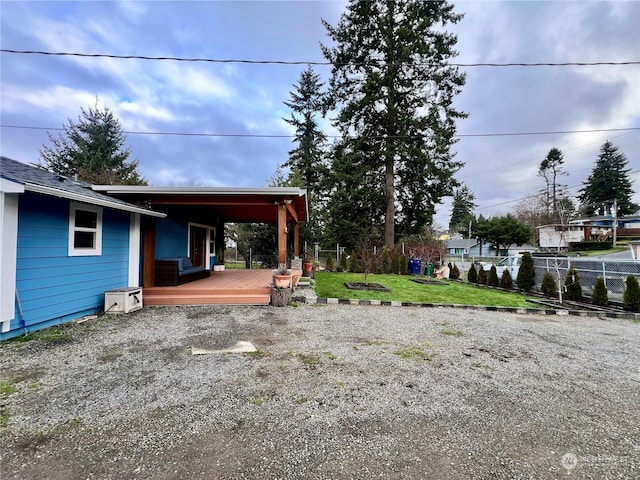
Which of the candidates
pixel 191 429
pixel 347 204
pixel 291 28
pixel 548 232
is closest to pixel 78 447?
pixel 191 429

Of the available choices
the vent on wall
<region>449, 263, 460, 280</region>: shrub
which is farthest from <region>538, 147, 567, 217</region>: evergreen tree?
the vent on wall

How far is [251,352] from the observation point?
3678mm

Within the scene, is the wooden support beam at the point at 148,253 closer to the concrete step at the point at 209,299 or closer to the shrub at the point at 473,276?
the concrete step at the point at 209,299

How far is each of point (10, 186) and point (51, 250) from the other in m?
1.25

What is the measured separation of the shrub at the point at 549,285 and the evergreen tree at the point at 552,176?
31.6 m

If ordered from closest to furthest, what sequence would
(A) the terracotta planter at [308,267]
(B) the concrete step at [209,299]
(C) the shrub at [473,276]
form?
1. (B) the concrete step at [209,299]
2. (A) the terracotta planter at [308,267]
3. (C) the shrub at [473,276]

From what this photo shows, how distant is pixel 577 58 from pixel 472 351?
7.38 m

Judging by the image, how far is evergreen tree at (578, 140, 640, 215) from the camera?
34969mm

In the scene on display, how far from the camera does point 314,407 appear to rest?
2.44 meters

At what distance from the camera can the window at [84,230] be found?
5.00 metres

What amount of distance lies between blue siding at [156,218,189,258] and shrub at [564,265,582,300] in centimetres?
1218

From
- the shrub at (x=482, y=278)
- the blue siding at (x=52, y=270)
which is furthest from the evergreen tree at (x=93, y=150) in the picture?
the shrub at (x=482, y=278)

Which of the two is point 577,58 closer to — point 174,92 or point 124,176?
point 174,92

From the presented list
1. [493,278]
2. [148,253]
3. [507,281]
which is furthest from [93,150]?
[507,281]
